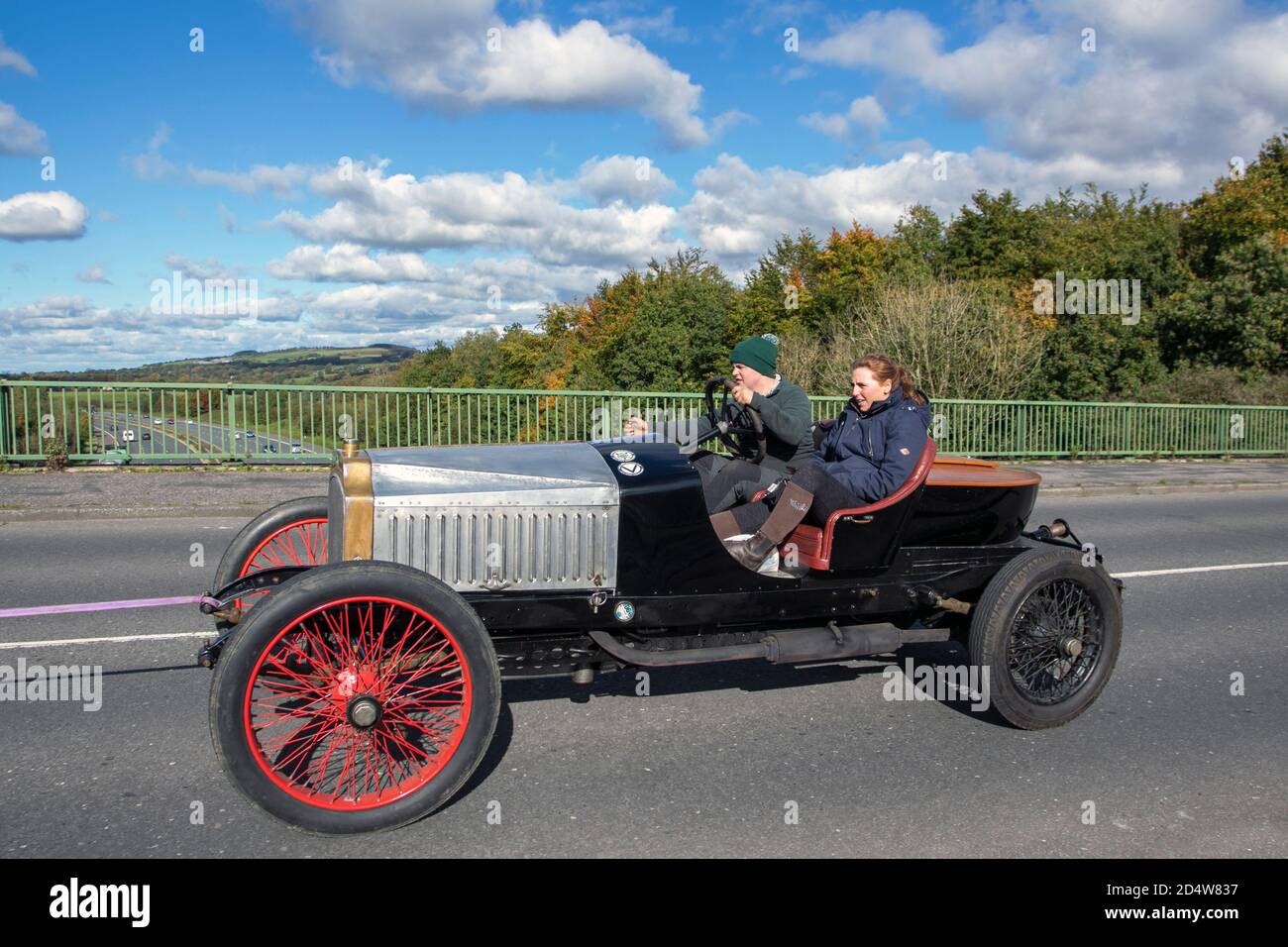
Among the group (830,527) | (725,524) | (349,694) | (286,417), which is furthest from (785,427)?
(286,417)

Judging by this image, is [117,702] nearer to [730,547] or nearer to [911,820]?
[730,547]

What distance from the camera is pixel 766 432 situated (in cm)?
505

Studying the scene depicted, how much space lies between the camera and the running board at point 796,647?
3.98 metres

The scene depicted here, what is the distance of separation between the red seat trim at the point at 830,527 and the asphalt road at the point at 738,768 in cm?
84

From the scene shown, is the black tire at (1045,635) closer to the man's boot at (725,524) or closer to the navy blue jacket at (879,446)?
the navy blue jacket at (879,446)

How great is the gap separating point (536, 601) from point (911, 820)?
5.38 feet

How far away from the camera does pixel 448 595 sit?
3.40m

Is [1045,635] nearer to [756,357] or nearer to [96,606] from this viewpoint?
[756,357]

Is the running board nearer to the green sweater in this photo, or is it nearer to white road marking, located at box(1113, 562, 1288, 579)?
the green sweater

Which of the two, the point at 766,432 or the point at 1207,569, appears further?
the point at 1207,569

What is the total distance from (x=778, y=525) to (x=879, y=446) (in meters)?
0.73

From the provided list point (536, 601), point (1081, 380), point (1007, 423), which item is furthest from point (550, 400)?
point (1081, 380)

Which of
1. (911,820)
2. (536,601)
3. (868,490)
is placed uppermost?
(868,490)

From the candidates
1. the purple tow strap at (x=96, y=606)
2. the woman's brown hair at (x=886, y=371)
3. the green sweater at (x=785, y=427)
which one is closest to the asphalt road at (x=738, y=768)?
the purple tow strap at (x=96, y=606)
